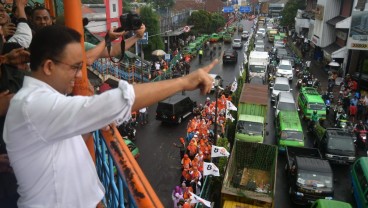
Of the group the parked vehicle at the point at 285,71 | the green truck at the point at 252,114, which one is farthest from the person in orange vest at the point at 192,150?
the parked vehicle at the point at 285,71

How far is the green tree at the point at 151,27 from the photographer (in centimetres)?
3828

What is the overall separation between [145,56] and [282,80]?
18.8m

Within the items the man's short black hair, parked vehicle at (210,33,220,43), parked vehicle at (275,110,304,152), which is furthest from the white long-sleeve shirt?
parked vehicle at (210,33,220,43)

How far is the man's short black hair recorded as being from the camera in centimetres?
191

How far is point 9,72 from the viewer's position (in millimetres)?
3102

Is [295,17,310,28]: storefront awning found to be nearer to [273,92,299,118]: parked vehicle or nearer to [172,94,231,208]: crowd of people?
[273,92,299,118]: parked vehicle

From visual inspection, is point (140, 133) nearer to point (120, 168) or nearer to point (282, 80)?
point (282, 80)

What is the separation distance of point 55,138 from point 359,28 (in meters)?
28.8

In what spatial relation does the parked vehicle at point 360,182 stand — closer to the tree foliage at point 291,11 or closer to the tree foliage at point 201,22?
the tree foliage at point 201,22

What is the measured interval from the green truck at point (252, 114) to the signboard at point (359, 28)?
10.5 metres

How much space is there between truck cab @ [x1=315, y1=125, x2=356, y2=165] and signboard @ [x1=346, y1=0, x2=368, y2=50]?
13489 mm

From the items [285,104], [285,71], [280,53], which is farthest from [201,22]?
[285,104]

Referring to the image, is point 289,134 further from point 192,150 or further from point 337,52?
point 337,52

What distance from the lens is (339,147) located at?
15.4m
